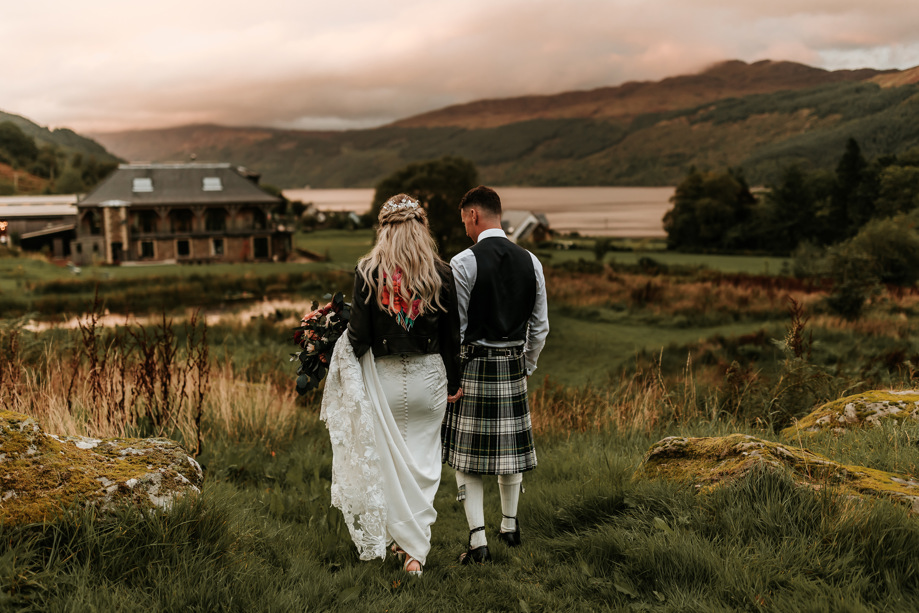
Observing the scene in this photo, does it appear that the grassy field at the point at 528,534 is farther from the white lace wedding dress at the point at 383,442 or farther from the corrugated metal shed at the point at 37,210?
the corrugated metal shed at the point at 37,210

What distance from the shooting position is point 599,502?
4477 mm

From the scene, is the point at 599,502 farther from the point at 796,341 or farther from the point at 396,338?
the point at 796,341

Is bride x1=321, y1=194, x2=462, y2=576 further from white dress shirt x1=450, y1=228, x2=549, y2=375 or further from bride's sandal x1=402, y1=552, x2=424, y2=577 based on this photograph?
white dress shirt x1=450, y1=228, x2=549, y2=375

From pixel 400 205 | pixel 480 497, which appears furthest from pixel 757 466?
pixel 400 205

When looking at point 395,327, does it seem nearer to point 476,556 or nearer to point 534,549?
point 476,556

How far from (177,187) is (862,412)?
63327 millimetres

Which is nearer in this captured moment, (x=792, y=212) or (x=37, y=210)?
(x=37, y=210)

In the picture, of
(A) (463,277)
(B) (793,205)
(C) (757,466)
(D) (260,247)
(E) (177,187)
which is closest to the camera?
(C) (757,466)

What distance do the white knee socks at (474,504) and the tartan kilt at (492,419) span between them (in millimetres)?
72

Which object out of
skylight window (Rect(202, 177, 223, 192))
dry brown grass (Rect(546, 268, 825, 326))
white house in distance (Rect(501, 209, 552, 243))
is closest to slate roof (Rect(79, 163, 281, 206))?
skylight window (Rect(202, 177, 223, 192))

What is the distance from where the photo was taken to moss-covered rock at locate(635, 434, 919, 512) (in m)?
3.64

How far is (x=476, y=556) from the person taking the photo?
418 centimetres

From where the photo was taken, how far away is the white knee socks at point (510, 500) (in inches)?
177

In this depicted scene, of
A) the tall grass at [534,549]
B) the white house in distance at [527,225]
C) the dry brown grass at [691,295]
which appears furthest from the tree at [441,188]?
the tall grass at [534,549]
